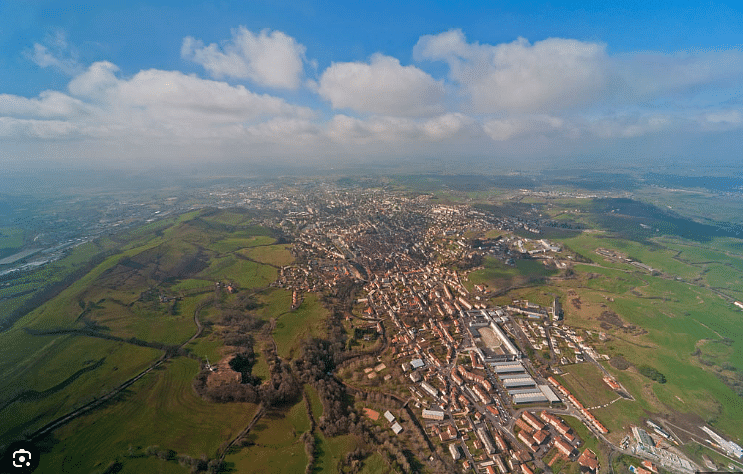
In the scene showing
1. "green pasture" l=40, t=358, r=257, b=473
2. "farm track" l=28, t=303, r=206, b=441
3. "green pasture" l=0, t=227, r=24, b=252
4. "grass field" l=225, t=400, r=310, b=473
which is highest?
"green pasture" l=0, t=227, r=24, b=252

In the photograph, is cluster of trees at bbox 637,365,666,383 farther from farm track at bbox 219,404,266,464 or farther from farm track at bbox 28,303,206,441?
farm track at bbox 28,303,206,441

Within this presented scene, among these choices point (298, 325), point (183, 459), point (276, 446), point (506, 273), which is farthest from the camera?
point (506, 273)

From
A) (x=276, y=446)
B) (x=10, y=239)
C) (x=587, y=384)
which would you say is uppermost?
(x=10, y=239)

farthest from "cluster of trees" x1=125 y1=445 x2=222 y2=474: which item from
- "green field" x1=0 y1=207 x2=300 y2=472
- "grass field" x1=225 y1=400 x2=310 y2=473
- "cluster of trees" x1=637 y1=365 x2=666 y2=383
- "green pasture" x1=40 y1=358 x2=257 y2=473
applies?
"cluster of trees" x1=637 y1=365 x2=666 y2=383

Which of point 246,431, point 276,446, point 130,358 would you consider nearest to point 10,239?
point 130,358

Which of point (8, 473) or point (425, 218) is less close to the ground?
point (425, 218)

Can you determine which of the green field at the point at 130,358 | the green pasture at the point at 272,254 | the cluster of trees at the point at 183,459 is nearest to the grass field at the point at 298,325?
the green field at the point at 130,358

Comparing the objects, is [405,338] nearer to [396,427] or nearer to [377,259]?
[396,427]

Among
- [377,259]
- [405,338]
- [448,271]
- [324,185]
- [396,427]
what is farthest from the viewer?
[324,185]

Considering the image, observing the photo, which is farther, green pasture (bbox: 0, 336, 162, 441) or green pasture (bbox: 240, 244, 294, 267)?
green pasture (bbox: 240, 244, 294, 267)

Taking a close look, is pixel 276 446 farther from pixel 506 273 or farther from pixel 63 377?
pixel 506 273

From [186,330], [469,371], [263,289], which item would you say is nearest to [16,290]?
[186,330]
